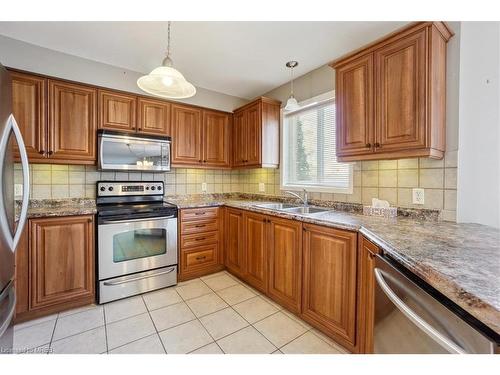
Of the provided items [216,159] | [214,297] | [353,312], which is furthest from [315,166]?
[214,297]

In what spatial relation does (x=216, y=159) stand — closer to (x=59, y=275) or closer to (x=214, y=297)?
(x=214, y=297)

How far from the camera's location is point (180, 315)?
76.6 inches

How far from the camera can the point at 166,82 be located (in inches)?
62.6

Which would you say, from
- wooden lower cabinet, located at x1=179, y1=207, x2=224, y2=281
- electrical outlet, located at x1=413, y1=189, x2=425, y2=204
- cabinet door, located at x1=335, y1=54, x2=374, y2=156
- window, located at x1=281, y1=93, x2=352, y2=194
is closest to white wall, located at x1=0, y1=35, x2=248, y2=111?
wooden lower cabinet, located at x1=179, y1=207, x2=224, y2=281

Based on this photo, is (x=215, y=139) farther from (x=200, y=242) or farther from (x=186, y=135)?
(x=200, y=242)

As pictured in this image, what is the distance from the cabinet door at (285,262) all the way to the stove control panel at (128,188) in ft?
5.40

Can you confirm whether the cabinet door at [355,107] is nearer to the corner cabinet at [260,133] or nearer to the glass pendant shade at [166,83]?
the corner cabinet at [260,133]

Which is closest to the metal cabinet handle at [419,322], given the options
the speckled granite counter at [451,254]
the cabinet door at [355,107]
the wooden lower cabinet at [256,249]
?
the speckled granite counter at [451,254]

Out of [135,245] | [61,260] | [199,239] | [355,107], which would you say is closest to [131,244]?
[135,245]

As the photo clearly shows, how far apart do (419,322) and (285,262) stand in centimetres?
126

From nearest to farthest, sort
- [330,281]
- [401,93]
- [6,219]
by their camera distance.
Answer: [6,219], [401,93], [330,281]

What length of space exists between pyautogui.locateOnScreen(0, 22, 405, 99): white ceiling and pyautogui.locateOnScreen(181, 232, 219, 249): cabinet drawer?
76.5 inches

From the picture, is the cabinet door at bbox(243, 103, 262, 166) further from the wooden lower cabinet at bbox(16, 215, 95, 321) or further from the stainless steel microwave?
the wooden lower cabinet at bbox(16, 215, 95, 321)

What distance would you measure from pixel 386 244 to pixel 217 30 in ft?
6.56
